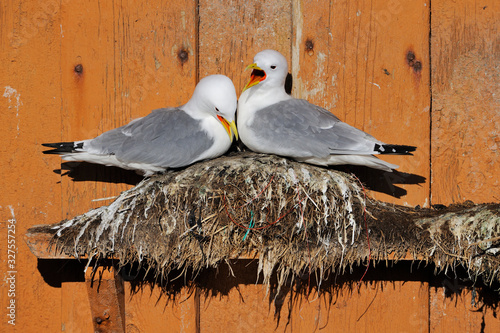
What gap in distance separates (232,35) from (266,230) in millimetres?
984

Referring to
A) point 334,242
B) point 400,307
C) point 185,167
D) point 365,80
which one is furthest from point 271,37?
point 400,307

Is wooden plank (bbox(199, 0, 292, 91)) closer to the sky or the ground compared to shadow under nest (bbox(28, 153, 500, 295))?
closer to the sky

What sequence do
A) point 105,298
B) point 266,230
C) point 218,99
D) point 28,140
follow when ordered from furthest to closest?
point 28,140 < point 218,99 < point 105,298 < point 266,230

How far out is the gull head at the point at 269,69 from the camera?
2.16m

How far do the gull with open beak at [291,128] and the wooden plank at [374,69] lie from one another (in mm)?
172

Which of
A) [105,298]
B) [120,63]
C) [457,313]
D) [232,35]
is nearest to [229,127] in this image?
[232,35]

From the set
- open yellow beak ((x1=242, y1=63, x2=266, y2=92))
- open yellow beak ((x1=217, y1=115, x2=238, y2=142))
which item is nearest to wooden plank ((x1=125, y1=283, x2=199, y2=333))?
open yellow beak ((x1=217, y1=115, x2=238, y2=142))

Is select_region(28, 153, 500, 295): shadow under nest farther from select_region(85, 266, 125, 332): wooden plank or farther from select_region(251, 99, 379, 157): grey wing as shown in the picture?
select_region(251, 99, 379, 157): grey wing

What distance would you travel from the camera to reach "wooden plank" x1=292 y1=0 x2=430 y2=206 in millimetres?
2291

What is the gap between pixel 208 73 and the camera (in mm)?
2330

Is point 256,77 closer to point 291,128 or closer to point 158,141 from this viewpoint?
point 291,128

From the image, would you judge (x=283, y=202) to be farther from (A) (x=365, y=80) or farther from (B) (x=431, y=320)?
(B) (x=431, y=320)

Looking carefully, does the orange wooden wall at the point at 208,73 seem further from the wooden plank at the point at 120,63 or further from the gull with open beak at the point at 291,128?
the gull with open beak at the point at 291,128

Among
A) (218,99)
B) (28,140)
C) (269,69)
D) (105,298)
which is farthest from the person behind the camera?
(28,140)
